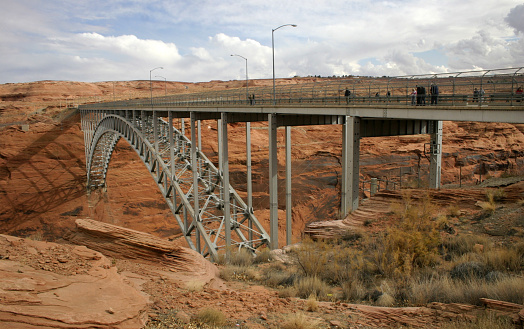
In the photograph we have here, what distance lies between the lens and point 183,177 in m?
26.4

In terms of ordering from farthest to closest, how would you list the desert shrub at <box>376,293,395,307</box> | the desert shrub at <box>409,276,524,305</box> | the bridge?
1. the bridge
2. the desert shrub at <box>376,293,395,307</box>
3. the desert shrub at <box>409,276,524,305</box>

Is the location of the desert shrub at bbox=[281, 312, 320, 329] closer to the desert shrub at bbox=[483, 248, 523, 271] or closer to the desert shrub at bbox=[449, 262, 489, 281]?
the desert shrub at bbox=[449, 262, 489, 281]

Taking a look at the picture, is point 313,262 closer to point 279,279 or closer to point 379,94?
point 279,279

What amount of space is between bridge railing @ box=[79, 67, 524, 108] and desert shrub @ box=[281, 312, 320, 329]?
21.1 feet

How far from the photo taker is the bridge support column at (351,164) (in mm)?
11680

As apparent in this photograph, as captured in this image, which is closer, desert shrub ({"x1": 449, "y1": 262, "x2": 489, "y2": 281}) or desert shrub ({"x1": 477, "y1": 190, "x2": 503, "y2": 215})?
desert shrub ({"x1": 449, "y1": 262, "x2": 489, "y2": 281})

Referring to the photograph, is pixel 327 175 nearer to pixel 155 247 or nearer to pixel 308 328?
pixel 155 247

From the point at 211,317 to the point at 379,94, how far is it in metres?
10.9

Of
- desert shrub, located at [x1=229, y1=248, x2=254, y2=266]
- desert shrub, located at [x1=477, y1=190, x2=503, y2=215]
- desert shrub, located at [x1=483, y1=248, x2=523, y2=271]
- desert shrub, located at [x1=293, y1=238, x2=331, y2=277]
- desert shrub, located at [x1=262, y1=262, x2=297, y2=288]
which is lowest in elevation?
desert shrub, located at [x1=229, y1=248, x2=254, y2=266]

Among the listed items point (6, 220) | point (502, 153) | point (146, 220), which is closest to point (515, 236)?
point (146, 220)

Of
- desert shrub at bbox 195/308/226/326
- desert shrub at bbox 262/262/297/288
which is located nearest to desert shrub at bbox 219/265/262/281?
desert shrub at bbox 262/262/297/288

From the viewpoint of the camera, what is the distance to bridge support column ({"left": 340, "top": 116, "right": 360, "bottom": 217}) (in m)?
11.7

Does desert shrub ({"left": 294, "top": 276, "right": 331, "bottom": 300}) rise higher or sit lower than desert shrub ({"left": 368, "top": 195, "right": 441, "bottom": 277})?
lower

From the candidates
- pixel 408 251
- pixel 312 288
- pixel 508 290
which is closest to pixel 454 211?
pixel 408 251
